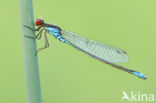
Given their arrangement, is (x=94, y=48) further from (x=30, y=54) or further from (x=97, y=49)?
(x=30, y=54)

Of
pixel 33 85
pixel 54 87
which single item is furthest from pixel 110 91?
pixel 33 85

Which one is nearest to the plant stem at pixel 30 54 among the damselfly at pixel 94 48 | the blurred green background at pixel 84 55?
the damselfly at pixel 94 48

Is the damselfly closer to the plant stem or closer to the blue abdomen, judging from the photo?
the blue abdomen

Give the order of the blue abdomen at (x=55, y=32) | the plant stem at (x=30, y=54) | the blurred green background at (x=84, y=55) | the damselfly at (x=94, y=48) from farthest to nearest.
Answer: the blurred green background at (x=84, y=55) < the damselfly at (x=94, y=48) < the blue abdomen at (x=55, y=32) < the plant stem at (x=30, y=54)

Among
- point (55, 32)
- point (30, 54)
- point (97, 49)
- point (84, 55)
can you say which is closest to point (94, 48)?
point (97, 49)

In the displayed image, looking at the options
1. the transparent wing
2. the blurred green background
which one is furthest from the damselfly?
the blurred green background

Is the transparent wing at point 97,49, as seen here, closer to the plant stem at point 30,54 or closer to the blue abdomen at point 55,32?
the blue abdomen at point 55,32

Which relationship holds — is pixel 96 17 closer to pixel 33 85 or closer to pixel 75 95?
pixel 75 95
